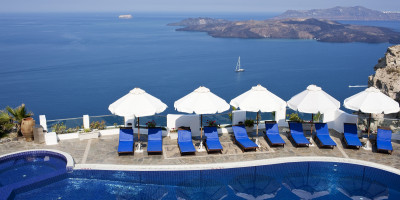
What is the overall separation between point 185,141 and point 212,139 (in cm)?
99

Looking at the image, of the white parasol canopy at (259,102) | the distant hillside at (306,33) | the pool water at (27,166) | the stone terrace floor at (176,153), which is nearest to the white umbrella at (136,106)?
the stone terrace floor at (176,153)

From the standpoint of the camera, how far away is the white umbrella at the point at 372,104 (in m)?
11.4

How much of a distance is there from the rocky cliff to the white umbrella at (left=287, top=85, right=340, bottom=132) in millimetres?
25072

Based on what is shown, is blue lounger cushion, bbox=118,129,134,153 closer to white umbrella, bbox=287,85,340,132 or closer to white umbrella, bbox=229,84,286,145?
white umbrella, bbox=229,84,286,145

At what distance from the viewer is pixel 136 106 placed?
10883 mm

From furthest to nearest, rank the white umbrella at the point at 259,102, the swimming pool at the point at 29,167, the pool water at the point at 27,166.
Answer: the white umbrella at the point at 259,102
the pool water at the point at 27,166
the swimming pool at the point at 29,167

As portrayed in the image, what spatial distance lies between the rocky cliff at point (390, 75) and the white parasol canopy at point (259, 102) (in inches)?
1039

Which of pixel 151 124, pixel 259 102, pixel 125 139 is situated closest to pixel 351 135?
pixel 259 102

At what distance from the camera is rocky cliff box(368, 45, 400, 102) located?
3284 centimetres

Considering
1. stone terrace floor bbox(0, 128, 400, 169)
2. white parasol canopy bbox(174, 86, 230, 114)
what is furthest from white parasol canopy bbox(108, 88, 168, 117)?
stone terrace floor bbox(0, 128, 400, 169)

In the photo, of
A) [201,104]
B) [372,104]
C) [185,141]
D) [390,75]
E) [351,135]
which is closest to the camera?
[201,104]

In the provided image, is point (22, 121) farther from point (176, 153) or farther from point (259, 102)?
point (259, 102)

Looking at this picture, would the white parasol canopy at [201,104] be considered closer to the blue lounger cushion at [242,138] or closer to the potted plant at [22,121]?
the blue lounger cushion at [242,138]

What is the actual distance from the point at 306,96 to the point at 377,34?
171985mm
